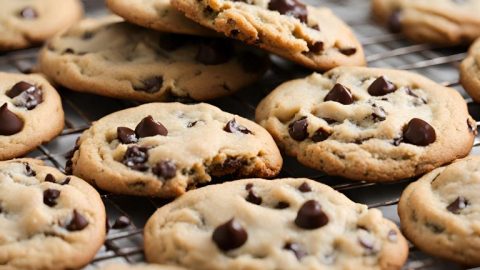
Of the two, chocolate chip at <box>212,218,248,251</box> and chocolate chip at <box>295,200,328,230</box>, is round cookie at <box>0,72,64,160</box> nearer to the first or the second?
chocolate chip at <box>212,218,248,251</box>

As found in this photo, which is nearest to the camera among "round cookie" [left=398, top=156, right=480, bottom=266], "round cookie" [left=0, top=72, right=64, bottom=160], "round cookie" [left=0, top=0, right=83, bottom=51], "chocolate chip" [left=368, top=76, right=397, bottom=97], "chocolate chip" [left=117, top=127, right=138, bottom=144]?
"round cookie" [left=398, top=156, right=480, bottom=266]

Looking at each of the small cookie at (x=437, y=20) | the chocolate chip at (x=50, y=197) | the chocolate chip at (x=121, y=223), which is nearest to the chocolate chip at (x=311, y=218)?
the chocolate chip at (x=121, y=223)

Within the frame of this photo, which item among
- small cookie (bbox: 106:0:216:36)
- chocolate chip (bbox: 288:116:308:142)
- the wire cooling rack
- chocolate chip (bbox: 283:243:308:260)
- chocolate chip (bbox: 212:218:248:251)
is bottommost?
the wire cooling rack

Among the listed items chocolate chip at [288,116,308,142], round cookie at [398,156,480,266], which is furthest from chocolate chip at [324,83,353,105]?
round cookie at [398,156,480,266]

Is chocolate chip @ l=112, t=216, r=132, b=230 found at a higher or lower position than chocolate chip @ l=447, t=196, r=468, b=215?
lower

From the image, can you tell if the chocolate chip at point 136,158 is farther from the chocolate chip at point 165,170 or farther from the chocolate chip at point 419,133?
the chocolate chip at point 419,133

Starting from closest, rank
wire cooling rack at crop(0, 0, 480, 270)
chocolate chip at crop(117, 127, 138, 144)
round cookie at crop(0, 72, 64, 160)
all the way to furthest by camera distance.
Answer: wire cooling rack at crop(0, 0, 480, 270) < chocolate chip at crop(117, 127, 138, 144) < round cookie at crop(0, 72, 64, 160)

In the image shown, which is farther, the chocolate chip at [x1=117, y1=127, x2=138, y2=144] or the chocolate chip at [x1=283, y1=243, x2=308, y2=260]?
the chocolate chip at [x1=117, y1=127, x2=138, y2=144]
